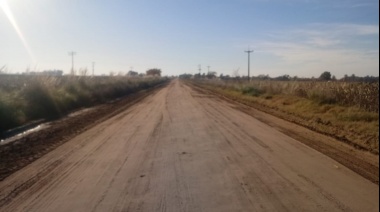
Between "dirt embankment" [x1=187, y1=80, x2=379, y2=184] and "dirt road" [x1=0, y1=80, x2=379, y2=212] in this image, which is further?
"dirt embankment" [x1=187, y1=80, x2=379, y2=184]

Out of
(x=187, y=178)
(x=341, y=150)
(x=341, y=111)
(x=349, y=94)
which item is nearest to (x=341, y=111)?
(x=341, y=111)

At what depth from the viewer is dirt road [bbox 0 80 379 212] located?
728 cm

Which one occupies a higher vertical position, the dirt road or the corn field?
the corn field

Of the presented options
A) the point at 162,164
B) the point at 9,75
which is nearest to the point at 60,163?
the point at 162,164

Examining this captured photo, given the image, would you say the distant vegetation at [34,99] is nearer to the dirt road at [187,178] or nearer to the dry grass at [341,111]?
the dirt road at [187,178]

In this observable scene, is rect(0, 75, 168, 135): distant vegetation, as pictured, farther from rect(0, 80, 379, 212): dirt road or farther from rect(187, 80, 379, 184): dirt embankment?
rect(187, 80, 379, 184): dirt embankment

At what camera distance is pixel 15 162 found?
37.4 feet

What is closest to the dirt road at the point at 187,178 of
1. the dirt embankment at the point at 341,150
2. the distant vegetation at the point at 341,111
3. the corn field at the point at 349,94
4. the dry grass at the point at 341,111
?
the dirt embankment at the point at 341,150

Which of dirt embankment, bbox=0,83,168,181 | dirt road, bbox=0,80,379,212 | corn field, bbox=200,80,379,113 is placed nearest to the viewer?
dirt road, bbox=0,80,379,212

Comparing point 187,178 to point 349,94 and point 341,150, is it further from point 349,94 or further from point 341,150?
point 349,94

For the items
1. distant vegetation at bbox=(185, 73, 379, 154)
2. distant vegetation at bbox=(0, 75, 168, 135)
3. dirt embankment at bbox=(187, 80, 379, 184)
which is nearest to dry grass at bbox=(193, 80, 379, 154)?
distant vegetation at bbox=(185, 73, 379, 154)

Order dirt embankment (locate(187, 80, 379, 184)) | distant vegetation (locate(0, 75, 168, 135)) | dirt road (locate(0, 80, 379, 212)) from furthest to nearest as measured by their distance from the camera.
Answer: distant vegetation (locate(0, 75, 168, 135))
dirt embankment (locate(187, 80, 379, 184))
dirt road (locate(0, 80, 379, 212))

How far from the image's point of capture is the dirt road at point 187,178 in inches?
287

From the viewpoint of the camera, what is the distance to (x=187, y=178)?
901 cm
